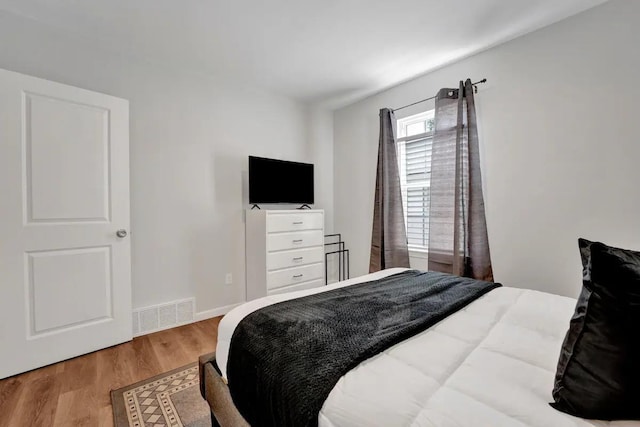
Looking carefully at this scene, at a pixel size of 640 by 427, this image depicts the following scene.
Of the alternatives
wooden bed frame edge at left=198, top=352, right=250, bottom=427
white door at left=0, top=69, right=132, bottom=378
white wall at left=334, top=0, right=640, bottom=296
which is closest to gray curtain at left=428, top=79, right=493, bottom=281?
white wall at left=334, top=0, right=640, bottom=296

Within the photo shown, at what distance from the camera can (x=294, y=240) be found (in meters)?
→ 3.14

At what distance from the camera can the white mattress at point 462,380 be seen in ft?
2.29

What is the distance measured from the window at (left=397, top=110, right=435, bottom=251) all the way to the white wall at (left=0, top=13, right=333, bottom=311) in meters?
1.55

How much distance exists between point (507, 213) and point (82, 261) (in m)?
3.43

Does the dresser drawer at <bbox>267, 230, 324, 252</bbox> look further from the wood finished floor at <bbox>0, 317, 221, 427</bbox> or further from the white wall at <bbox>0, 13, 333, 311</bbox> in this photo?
the wood finished floor at <bbox>0, 317, 221, 427</bbox>

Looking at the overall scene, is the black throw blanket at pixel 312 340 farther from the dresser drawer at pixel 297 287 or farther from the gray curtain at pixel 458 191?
the dresser drawer at pixel 297 287

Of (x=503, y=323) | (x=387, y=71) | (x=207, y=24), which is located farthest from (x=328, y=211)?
(x=503, y=323)

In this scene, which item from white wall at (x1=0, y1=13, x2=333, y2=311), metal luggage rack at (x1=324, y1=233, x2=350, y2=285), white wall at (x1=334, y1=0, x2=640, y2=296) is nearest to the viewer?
white wall at (x1=334, y1=0, x2=640, y2=296)

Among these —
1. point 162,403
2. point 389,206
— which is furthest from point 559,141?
point 162,403

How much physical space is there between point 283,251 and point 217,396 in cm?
183

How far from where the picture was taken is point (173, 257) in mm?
2818

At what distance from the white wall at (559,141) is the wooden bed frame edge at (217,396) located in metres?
2.35

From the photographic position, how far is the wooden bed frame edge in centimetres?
113

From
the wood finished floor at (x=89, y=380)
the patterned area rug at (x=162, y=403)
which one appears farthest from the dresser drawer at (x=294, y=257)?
the patterned area rug at (x=162, y=403)
